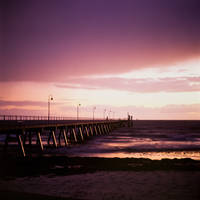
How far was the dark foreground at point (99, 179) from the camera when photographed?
11094 mm

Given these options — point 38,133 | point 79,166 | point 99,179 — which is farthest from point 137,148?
point 99,179

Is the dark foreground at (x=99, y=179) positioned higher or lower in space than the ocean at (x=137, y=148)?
higher

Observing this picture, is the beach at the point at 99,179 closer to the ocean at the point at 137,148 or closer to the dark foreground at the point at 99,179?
the dark foreground at the point at 99,179

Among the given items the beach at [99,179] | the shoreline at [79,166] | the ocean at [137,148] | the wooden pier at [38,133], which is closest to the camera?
the beach at [99,179]

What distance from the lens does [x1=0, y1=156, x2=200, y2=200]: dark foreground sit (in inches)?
437

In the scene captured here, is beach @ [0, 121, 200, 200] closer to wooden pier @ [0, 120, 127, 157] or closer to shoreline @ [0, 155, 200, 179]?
shoreline @ [0, 155, 200, 179]

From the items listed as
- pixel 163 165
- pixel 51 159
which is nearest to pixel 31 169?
pixel 51 159

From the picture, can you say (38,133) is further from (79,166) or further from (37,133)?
(79,166)

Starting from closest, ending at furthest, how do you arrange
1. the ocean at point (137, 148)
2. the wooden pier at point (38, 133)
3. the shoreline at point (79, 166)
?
1. the shoreline at point (79, 166)
2. the wooden pier at point (38, 133)
3. the ocean at point (137, 148)

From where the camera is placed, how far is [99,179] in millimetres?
13719

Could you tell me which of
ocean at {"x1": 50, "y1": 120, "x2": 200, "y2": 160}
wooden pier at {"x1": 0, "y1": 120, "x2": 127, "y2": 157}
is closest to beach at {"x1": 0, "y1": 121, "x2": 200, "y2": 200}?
wooden pier at {"x1": 0, "y1": 120, "x2": 127, "y2": 157}

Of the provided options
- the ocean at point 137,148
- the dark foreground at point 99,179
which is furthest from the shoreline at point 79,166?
the ocean at point 137,148

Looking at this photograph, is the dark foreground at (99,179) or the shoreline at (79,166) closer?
the dark foreground at (99,179)

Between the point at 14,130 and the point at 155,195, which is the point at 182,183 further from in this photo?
the point at 14,130
